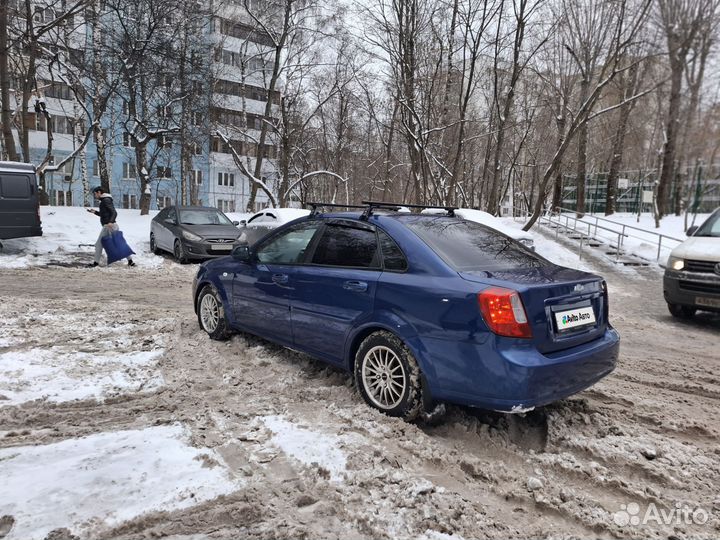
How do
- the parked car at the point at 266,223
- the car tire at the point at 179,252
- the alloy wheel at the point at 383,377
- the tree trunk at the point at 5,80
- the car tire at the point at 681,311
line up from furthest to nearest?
the tree trunk at the point at 5,80 < the parked car at the point at 266,223 < the car tire at the point at 179,252 < the car tire at the point at 681,311 < the alloy wheel at the point at 383,377

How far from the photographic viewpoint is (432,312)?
3.34 meters

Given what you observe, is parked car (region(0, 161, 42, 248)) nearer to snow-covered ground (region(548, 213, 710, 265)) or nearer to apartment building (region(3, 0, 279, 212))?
apartment building (region(3, 0, 279, 212))

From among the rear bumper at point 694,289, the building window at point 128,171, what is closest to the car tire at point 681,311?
the rear bumper at point 694,289

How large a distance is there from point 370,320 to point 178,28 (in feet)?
71.8

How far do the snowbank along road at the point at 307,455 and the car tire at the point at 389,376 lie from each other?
0.41 feet

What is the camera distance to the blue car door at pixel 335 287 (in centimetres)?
385

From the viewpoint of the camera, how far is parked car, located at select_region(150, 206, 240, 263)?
12.7 meters

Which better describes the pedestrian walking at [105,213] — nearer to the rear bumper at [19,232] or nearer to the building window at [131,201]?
the rear bumper at [19,232]

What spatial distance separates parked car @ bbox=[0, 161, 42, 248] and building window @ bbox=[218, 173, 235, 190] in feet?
123

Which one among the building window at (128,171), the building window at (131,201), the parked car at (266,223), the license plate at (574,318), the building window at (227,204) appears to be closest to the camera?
the license plate at (574,318)

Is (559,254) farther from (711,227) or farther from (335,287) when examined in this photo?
(335,287)

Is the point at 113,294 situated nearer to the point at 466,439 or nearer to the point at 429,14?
the point at 466,439

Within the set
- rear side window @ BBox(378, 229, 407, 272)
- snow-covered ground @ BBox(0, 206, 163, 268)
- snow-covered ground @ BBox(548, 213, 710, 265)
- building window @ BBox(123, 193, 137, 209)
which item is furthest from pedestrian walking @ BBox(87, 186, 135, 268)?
building window @ BBox(123, 193, 137, 209)

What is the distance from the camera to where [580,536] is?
2449mm
